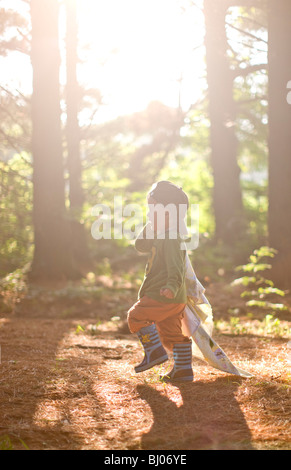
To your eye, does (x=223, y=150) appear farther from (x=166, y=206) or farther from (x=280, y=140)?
(x=166, y=206)

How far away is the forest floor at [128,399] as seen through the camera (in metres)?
3.11

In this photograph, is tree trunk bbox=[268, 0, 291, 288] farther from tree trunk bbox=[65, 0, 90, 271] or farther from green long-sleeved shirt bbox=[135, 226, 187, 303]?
tree trunk bbox=[65, 0, 90, 271]

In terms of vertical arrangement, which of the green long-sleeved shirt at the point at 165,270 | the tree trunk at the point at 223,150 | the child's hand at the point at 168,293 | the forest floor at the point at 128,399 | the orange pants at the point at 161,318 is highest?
the tree trunk at the point at 223,150

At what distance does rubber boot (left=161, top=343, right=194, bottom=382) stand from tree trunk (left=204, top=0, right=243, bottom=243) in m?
9.99

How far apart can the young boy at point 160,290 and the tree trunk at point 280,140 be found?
5032 millimetres

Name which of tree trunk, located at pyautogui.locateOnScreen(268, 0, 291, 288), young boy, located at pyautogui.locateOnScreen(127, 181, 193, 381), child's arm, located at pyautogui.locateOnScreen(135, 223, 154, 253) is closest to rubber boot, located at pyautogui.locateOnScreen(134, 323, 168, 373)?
young boy, located at pyautogui.locateOnScreen(127, 181, 193, 381)

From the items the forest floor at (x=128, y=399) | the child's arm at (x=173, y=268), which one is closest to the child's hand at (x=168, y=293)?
the child's arm at (x=173, y=268)

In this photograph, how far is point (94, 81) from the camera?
15516mm

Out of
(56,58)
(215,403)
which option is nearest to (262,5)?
(56,58)

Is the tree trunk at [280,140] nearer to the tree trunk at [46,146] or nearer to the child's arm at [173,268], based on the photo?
the tree trunk at [46,146]

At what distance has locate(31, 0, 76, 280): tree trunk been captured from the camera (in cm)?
1078

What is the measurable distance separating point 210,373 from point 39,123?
7.70m

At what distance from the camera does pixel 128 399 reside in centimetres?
390
